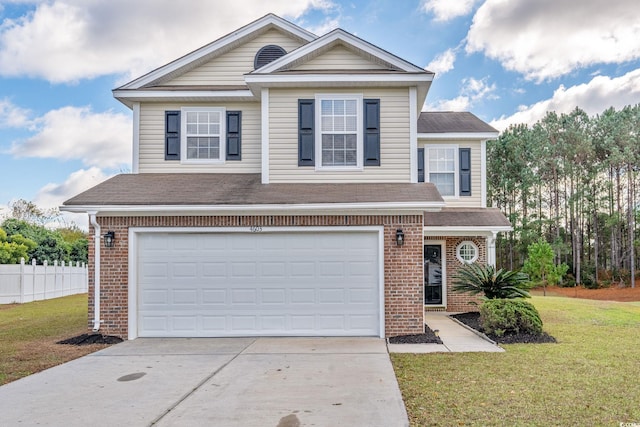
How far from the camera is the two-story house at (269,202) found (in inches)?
407

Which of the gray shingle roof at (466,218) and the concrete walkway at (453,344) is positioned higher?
the gray shingle roof at (466,218)

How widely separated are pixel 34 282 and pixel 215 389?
19.1 m

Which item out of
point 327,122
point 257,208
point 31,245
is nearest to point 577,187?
point 327,122

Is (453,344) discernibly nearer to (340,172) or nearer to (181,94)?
(340,172)

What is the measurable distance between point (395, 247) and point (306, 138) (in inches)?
127

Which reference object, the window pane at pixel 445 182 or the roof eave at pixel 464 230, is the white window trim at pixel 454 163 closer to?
the window pane at pixel 445 182

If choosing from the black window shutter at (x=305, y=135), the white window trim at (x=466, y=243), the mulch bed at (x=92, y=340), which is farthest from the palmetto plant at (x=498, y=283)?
the mulch bed at (x=92, y=340)

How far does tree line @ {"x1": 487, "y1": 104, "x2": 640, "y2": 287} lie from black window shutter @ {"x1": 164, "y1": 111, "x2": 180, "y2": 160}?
27.1 m

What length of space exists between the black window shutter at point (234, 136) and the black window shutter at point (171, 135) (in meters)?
1.27

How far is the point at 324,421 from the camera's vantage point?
528 cm

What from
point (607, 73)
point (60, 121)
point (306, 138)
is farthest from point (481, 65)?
point (60, 121)

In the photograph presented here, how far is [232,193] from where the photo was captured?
10.9 meters

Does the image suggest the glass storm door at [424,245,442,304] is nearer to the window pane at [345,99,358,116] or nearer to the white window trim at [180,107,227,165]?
the window pane at [345,99,358,116]

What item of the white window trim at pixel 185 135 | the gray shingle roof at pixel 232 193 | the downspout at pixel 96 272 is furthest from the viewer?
the white window trim at pixel 185 135
